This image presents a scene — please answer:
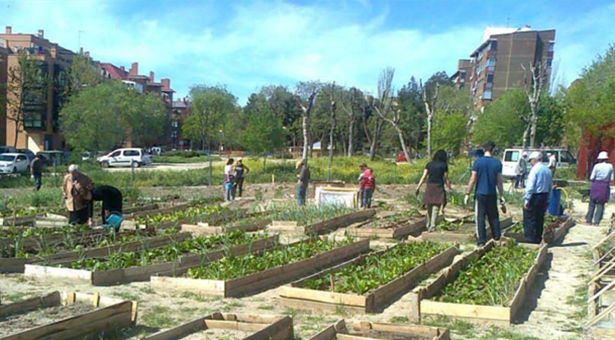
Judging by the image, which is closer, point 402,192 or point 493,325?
point 493,325

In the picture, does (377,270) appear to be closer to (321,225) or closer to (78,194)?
(321,225)

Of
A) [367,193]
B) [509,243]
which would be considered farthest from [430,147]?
[509,243]

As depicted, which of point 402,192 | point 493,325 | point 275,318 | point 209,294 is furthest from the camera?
point 402,192

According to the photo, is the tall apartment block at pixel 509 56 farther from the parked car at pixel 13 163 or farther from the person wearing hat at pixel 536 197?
the person wearing hat at pixel 536 197

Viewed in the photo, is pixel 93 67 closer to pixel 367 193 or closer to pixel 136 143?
pixel 136 143

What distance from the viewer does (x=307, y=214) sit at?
1338 cm

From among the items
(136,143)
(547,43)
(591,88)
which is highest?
(547,43)

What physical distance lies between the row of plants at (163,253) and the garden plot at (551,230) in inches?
195

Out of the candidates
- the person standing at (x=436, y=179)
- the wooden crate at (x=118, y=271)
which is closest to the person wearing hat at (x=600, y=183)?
the person standing at (x=436, y=179)

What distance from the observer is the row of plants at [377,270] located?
6.83 m

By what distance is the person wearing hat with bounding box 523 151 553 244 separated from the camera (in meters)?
10.1

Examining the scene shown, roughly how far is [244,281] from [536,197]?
589cm

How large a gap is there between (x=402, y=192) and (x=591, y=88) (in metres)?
17.9

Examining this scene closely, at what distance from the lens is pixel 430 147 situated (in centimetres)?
4416
